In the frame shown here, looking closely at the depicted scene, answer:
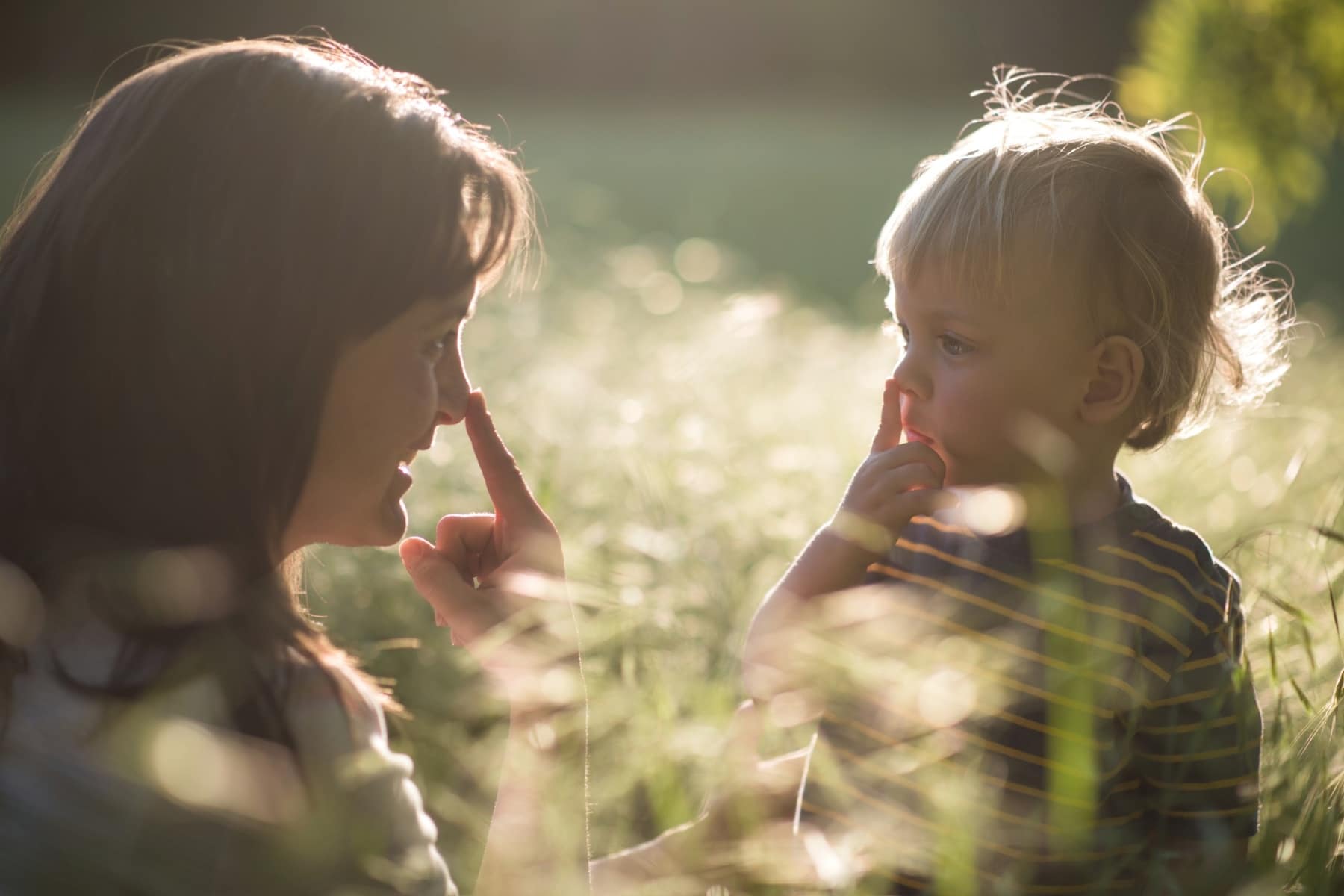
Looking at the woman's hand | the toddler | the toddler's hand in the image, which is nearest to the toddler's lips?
the toddler

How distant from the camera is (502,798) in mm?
1605

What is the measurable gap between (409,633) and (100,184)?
1.70 m

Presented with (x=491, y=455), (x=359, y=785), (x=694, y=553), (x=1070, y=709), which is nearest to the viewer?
(x=359, y=785)

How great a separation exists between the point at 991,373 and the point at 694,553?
3.66ft

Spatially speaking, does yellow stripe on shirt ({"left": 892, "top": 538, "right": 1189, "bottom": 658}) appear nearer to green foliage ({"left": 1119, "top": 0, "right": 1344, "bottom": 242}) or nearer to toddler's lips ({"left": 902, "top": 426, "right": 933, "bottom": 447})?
toddler's lips ({"left": 902, "top": 426, "right": 933, "bottom": 447})

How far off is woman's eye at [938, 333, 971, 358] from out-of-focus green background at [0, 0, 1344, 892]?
Result: 0.51 meters

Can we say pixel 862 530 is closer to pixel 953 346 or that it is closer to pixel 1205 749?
pixel 953 346

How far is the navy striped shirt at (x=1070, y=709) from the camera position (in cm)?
166

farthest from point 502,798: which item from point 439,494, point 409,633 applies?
point 439,494

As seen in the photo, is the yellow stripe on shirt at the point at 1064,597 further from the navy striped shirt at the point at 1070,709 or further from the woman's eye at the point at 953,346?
the woman's eye at the point at 953,346

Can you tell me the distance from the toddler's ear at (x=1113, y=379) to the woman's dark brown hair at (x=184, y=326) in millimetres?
1160

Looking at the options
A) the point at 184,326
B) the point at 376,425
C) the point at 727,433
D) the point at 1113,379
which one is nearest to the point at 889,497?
the point at 1113,379

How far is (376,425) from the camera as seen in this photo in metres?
1.52

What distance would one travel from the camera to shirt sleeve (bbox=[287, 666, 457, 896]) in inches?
50.6
